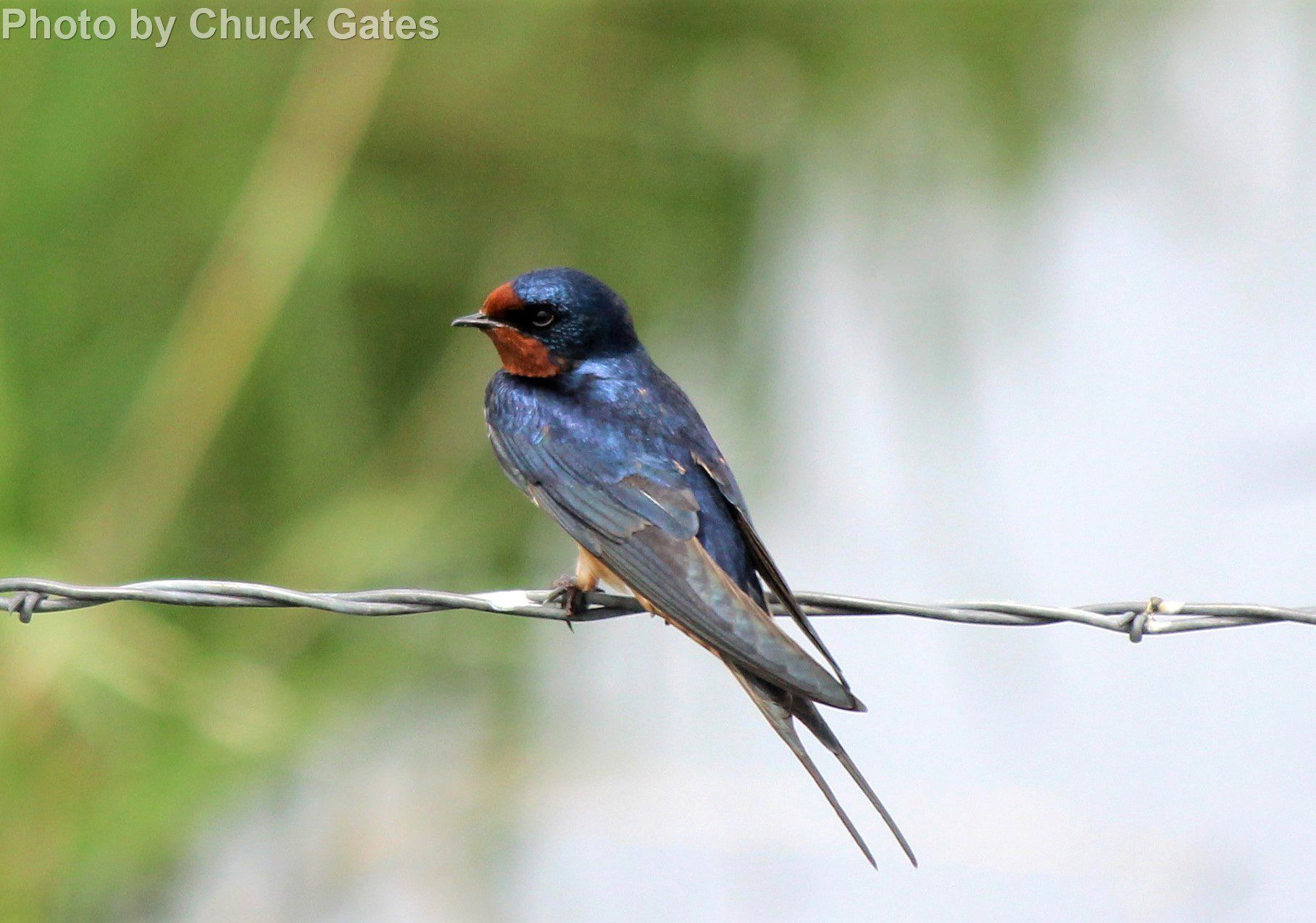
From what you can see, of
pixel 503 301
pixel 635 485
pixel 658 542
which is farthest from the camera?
pixel 503 301

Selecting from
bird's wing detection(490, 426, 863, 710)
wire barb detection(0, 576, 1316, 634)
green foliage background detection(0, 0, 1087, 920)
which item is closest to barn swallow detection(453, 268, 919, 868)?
bird's wing detection(490, 426, 863, 710)

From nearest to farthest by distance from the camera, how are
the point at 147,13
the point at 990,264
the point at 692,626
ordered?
1. the point at 692,626
2. the point at 147,13
3. the point at 990,264

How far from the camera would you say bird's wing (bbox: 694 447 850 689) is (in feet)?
6.11

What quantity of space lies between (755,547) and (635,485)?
18 centimetres

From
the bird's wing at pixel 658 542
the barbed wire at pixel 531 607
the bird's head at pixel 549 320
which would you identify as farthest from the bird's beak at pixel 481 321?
the barbed wire at pixel 531 607

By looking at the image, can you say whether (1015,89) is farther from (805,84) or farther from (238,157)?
(238,157)

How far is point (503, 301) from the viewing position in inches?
92.7

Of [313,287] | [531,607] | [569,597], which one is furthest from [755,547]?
[313,287]

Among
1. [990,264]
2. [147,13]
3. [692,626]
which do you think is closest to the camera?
[692,626]

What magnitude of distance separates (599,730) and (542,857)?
324mm

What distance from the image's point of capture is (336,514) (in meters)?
3.13

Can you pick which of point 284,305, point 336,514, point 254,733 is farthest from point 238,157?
point 254,733

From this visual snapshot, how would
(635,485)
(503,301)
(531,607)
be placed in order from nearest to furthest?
1. (531,607)
2. (635,485)
3. (503,301)

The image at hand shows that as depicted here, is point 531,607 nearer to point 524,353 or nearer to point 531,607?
point 531,607
